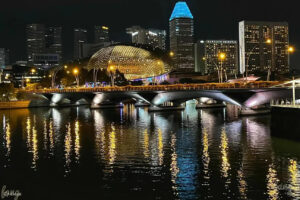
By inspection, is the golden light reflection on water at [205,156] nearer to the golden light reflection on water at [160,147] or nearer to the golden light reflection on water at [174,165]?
the golden light reflection on water at [174,165]

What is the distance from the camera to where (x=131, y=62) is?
16088 centimetres

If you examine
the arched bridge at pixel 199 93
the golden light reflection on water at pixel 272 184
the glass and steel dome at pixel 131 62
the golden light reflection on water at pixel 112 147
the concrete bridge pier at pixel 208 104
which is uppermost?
the glass and steel dome at pixel 131 62

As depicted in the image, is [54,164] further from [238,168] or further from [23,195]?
[238,168]

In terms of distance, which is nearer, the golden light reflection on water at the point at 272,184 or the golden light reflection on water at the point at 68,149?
the golden light reflection on water at the point at 272,184

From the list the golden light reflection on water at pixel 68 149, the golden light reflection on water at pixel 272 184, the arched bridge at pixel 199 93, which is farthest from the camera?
the arched bridge at pixel 199 93

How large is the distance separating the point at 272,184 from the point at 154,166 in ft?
26.7

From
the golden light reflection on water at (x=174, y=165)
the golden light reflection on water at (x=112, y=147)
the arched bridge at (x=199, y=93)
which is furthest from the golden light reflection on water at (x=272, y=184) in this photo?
the arched bridge at (x=199, y=93)

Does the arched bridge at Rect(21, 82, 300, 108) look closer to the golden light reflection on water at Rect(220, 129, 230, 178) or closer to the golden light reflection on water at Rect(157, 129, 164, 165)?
the golden light reflection on water at Rect(220, 129, 230, 178)

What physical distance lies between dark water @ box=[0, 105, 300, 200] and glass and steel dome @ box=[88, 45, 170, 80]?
117 metres

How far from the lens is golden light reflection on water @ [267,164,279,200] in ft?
63.1

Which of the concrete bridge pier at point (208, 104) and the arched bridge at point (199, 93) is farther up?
the arched bridge at point (199, 93)

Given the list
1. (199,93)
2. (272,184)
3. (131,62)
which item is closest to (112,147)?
(272,184)

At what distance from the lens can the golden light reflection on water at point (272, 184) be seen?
1922cm

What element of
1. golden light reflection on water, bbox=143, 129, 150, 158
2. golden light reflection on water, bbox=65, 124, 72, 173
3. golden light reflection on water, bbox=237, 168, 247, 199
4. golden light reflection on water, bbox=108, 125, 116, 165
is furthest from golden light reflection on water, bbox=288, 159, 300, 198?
golden light reflection on water, bbox=65, 124, 72, 173
